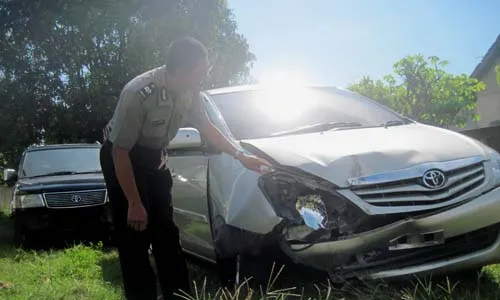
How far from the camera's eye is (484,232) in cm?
319

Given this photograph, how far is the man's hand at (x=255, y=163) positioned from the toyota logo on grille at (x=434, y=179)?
0.85m

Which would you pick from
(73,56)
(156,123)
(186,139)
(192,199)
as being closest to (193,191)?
(192,199)

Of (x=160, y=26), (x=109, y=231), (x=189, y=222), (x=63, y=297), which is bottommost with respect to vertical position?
(x=109, y=231)

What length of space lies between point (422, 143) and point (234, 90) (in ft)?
5.75

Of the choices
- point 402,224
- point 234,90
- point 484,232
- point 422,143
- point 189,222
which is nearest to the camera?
point 402,224

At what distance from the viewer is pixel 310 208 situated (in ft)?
10.0

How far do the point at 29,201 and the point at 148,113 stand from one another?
555cm

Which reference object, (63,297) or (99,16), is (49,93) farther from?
(63,297)

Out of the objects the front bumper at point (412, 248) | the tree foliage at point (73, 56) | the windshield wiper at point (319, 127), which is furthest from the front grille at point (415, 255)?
the tree foliage at point (73, 56)

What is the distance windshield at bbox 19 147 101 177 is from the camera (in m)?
8.80

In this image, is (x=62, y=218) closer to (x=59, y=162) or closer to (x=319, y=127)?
(x=59, y=162)

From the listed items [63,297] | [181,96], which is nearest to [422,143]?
[181,96]

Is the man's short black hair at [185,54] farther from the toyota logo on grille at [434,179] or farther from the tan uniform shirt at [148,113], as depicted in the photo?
the toyota logo on grille at [434,179]

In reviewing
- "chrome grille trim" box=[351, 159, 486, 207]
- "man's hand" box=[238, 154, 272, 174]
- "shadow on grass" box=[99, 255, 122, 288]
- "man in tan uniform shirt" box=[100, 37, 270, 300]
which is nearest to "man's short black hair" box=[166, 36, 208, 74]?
"man in tan uniform shirt" box=[100, 37, 270, 300]
